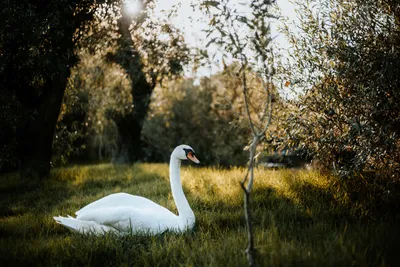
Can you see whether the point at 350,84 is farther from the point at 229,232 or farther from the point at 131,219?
the point at 131,219

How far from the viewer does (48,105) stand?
10.5 metres

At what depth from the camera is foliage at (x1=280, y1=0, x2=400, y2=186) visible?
522 centimetres

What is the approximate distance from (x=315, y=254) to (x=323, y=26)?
13.4 ft

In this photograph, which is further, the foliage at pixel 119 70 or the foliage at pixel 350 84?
the foliage at pixel 119 70

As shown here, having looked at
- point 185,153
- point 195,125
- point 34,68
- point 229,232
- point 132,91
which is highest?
point 132,91

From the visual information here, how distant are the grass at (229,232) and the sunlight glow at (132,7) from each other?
18.9 feet

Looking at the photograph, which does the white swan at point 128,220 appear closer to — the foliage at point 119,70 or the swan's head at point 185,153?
the swan's head at point 185,153

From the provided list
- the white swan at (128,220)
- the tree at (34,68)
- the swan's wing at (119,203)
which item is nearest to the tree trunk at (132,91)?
the tree at (34,68)

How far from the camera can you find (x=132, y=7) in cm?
1104

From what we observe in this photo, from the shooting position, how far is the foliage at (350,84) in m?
5.22

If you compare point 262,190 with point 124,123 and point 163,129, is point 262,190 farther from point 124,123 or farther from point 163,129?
point 163,129

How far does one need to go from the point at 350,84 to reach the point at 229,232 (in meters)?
3.26

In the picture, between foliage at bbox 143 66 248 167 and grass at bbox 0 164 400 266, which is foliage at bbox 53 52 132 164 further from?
foliage at bbox 143 66 248 167

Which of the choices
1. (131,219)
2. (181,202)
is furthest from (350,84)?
(131,219)
